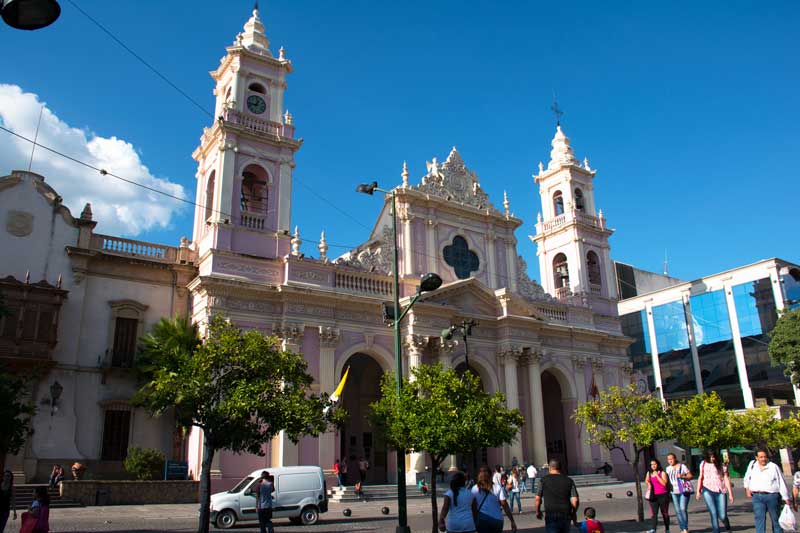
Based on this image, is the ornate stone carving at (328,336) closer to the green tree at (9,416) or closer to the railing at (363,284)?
the railing at (363,284)

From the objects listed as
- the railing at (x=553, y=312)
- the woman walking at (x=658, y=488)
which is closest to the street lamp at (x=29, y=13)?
the woman walking at (x=658, y=488)

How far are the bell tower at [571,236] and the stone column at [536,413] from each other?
22.4 ft

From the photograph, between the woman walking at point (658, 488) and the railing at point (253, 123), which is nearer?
the woman walking at point (658, 488)

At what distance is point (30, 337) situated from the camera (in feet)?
78.6

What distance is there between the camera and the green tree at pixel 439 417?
50.6 feet

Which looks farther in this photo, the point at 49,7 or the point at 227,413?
the point at 227,413

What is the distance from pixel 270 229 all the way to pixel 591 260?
2201cm

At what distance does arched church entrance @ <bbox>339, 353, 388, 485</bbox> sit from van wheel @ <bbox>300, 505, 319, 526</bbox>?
11.1m

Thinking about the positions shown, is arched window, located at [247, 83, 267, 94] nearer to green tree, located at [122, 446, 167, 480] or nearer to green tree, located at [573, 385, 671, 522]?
green tree, located at [122, 446, 167, 480]

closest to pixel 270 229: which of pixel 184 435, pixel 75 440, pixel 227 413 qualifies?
pixel 184 435

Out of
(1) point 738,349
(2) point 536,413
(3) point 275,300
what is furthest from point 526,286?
(1) point 738,349

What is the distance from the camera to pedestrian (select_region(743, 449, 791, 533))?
10453 millimetres

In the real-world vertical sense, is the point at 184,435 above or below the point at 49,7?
below

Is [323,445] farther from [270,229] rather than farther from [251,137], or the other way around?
[251,137]
